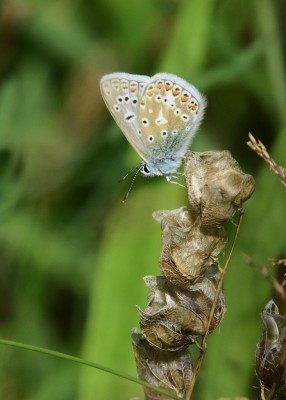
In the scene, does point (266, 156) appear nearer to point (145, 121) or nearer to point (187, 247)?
point (187, 247)

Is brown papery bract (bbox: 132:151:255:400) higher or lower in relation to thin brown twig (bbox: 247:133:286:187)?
lower

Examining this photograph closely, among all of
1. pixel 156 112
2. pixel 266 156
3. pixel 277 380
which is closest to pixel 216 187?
pixel 266 156

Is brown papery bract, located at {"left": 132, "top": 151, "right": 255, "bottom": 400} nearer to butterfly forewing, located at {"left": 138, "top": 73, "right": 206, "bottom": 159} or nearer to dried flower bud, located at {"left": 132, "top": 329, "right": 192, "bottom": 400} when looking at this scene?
dried flower bud, located at {"left": 132, "top": 329, "right": 192, "bottom": 400}

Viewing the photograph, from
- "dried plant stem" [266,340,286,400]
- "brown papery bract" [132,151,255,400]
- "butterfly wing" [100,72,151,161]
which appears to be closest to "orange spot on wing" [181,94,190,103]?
"butterfly wing" [100,72,151,161]

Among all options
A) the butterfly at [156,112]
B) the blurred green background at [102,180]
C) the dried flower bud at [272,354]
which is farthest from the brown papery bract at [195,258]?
the blurred green background at [102,180]

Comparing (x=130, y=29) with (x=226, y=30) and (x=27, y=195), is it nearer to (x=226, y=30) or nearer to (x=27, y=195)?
(x=226, y=30)

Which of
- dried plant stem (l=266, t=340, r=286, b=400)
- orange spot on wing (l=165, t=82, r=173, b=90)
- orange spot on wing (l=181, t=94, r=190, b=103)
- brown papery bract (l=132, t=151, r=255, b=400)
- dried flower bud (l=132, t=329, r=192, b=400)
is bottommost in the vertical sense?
dried flower bud (l=132, t=329, r=192, b=400)
